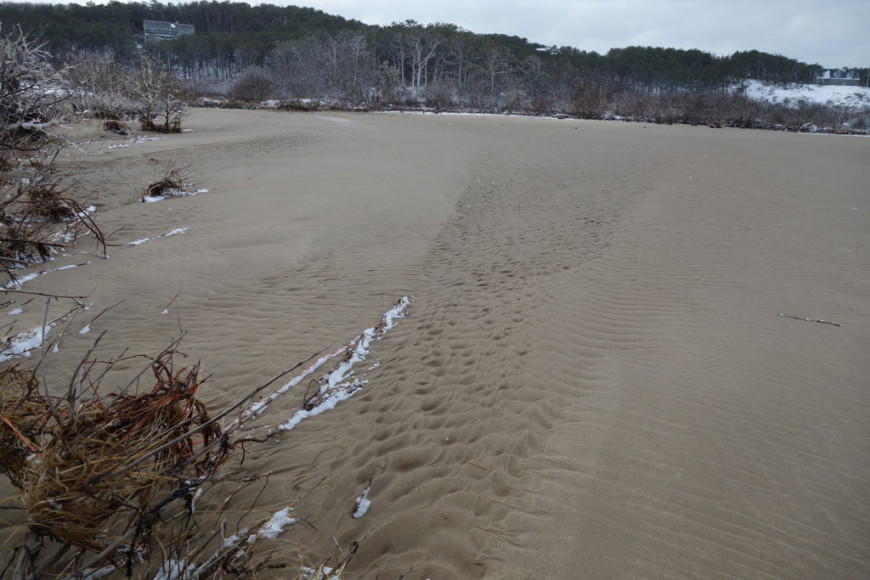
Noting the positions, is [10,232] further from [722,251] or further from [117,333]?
[722,251]

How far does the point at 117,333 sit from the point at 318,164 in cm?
951

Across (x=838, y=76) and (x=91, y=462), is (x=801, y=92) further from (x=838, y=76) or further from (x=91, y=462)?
(x=91, y=462)

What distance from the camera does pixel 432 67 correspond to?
7100 centimetres

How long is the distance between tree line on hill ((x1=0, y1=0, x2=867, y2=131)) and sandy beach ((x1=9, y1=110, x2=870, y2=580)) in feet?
102

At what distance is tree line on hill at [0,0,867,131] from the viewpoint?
130ft

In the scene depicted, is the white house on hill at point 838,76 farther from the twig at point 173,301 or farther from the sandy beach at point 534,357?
the twig at point 173,301

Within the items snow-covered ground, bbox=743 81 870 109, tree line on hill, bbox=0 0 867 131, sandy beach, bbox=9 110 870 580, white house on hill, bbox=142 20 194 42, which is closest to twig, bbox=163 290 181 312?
sandy beach, bbox=9 110 870 580

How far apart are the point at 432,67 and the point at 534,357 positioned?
7560 cm

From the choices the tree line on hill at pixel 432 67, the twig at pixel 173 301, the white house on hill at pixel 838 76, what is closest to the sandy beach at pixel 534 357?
the twig at pixel 173 301

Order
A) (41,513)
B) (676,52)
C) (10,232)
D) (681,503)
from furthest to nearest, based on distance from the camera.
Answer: (676,52)
(10,232)
(681,503)
(41,513)

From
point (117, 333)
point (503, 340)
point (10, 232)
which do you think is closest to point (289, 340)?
point (117, 333)

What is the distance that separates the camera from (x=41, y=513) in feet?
5.63

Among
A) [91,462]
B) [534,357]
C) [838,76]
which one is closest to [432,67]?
[838,76]

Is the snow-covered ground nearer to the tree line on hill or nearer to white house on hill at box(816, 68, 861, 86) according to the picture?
the tree line on hill
